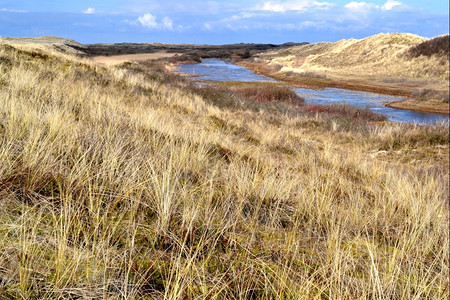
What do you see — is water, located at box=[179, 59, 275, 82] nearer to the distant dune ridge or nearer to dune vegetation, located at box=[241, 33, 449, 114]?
dune vegetation, located at box=[241, 33, 449, 114]

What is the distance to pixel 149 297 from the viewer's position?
1.59 metres

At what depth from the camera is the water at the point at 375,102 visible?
22172mm

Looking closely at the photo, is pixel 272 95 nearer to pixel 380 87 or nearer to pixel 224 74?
pixel 380 87

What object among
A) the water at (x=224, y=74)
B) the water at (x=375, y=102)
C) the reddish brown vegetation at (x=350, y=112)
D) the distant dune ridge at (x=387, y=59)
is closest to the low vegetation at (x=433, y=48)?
the distant dune ridge at (x=387, y=59)

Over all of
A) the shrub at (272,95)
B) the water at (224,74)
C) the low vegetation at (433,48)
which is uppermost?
the low vegetation at (433,48)

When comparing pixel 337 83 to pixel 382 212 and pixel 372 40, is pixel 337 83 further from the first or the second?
pixel 382 212

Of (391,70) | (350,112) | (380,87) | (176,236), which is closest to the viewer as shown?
(176,236)

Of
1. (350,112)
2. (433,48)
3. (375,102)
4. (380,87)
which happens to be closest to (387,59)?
(433,48)

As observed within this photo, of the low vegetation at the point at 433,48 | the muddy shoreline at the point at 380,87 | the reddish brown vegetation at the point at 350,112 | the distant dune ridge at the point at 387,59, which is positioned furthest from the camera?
the low vegetation at the point at 433,48

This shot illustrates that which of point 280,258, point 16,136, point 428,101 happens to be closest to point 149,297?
point 280,258

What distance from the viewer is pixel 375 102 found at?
28.5 m

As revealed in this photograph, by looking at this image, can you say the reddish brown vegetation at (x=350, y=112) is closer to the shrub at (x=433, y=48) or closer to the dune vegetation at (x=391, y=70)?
the dune vegetation at (x=391, y=70)

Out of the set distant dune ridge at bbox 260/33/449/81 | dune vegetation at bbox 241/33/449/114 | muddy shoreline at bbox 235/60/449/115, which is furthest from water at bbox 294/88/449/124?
distant dune ridge at bbox 260/33/449/81

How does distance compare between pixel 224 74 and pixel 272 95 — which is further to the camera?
pixel 224 74
